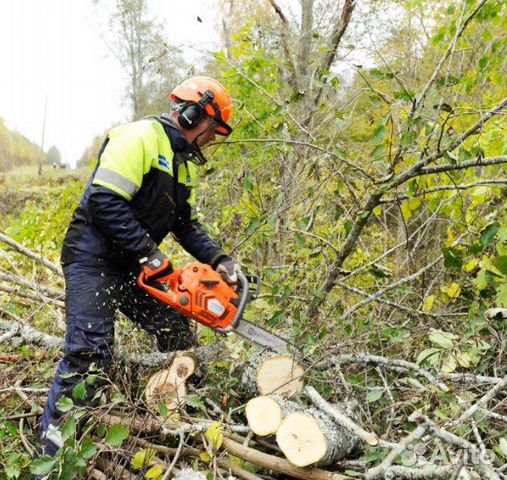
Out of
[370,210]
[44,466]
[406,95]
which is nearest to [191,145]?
[370,210]

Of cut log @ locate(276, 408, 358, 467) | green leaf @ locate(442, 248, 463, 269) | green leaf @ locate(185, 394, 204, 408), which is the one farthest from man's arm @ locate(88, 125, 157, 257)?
green leaf @ locate(442, 248, 463, 269)

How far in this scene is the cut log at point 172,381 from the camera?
2557 millimetres

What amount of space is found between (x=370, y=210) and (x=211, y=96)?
3.65 ft

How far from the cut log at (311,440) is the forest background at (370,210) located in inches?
7.4

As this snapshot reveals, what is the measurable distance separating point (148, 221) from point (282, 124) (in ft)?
3.49

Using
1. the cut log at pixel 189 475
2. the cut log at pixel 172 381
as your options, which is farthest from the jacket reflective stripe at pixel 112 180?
the cut log at pixel 189 475

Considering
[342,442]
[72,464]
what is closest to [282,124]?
[342,442]

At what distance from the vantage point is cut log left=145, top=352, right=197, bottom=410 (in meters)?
2.56

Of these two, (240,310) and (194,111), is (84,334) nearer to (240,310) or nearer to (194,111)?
(240,310)

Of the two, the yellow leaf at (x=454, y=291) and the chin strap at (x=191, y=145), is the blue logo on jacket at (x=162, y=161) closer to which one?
the chin strap at (x=191, y=145)

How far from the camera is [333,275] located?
301 centimetres

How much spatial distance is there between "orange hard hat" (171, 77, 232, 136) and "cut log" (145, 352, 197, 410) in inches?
54.6

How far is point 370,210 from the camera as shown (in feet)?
8.82

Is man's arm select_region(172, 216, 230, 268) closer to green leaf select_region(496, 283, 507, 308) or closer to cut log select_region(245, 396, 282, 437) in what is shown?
cut log select_region(245, 396, 282, 437)
